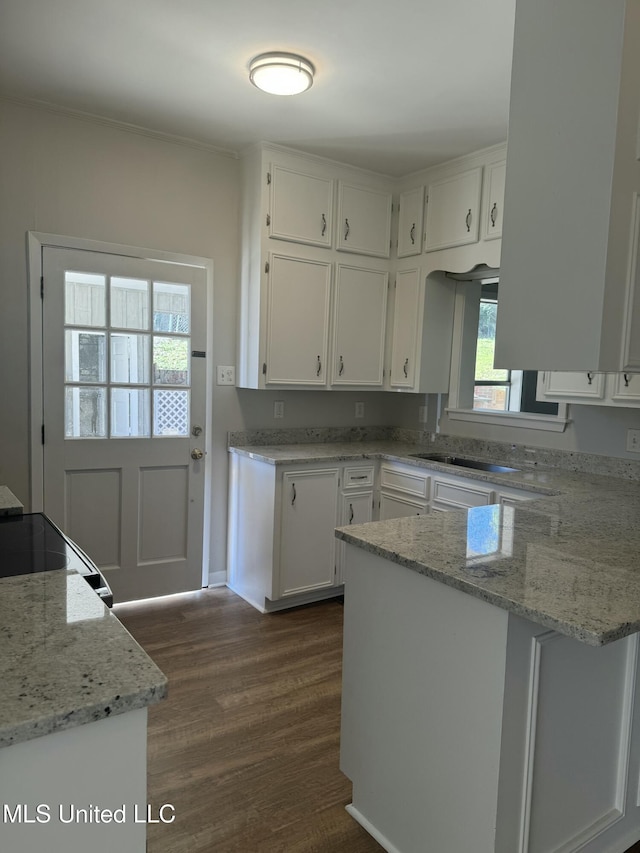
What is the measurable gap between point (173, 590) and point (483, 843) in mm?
Result: 2540

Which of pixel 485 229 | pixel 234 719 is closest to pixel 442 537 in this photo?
pixel 234 719

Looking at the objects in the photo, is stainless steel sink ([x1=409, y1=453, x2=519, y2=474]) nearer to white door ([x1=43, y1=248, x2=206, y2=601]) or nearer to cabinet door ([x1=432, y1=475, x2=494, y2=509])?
cabinet door ([x1=432, y1=475, x2=494, y2=509])

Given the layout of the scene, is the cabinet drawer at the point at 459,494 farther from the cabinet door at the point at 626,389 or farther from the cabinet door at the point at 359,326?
the cabinet door at the point at 359,326

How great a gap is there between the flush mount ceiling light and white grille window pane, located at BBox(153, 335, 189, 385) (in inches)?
57.3

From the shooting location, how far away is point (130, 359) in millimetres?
3328

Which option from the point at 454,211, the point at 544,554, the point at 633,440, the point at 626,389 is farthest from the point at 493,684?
the point at 454,211

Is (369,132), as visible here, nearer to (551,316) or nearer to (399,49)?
(399,49)

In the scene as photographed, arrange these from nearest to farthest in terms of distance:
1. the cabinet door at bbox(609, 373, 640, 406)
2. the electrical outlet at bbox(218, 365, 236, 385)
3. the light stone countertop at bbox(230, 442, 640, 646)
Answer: the light stone countertop at bbox(230, 442, 640, 646), the cabinet door at bbox(609, 373, 640, 406), the electrical outlet at bbox(218, 365, 236, 385)

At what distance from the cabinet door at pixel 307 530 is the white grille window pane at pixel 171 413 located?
733 mm

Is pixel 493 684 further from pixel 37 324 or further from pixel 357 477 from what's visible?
pixel 37 324

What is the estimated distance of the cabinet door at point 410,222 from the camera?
12.5ft

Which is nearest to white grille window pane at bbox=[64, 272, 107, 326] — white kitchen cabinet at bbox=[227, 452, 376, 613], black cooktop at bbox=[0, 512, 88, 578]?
white kitchen cabinet at bbox=[227, 452, 376, 613]

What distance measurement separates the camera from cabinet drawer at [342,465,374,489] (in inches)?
141

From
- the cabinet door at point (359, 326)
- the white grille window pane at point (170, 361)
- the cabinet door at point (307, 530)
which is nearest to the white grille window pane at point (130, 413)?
the white grille window pane at point (170, 361)
